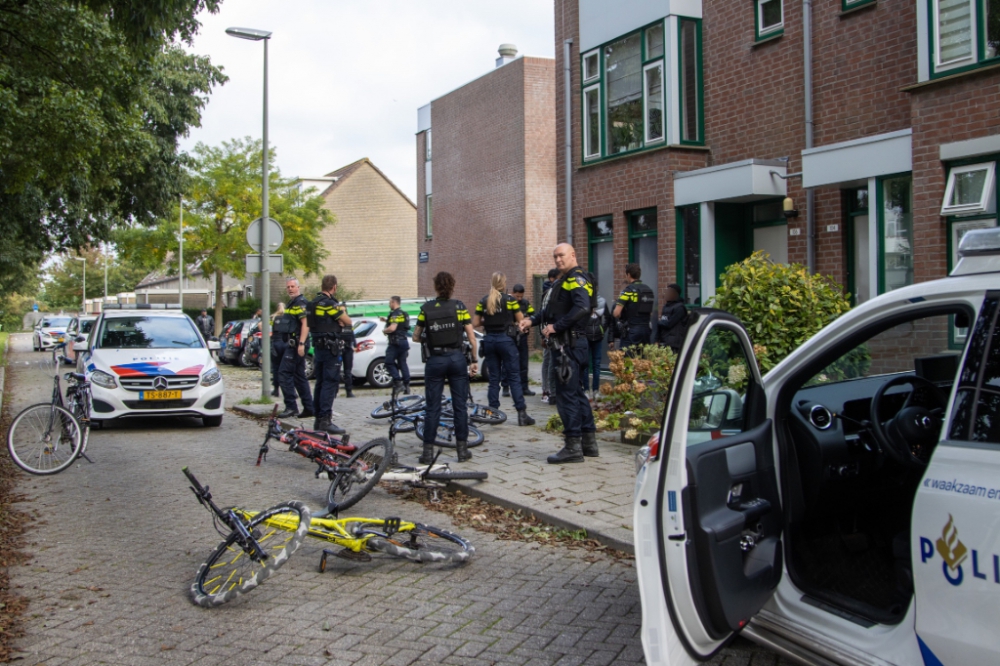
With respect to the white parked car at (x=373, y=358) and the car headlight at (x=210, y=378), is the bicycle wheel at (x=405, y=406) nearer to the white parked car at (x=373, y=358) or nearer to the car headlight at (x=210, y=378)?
the car headlight at (x=210, y=378)

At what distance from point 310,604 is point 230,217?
3717 cm

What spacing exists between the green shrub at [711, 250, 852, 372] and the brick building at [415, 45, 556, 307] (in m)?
17.0

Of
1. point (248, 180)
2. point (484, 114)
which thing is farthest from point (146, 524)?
point (248, 180)

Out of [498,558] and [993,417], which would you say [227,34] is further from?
[993,417]

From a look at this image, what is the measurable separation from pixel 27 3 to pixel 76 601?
24.9 feet

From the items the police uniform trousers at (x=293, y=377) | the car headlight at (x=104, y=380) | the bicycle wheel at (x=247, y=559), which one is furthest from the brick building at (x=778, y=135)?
the car headlight at (x=104, y=380)

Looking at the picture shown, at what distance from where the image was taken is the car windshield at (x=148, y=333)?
1231 centimetres

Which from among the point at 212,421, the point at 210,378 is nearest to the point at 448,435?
the point at 210,378

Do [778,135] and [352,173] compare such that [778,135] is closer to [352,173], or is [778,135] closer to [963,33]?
[963,33]

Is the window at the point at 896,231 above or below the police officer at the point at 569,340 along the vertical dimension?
above

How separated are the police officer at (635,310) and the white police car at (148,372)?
5639 millimetres

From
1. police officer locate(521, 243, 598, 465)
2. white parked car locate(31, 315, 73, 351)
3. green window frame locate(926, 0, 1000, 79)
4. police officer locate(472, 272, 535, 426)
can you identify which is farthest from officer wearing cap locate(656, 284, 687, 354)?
white parked car locate(31, 315, 73, 351)

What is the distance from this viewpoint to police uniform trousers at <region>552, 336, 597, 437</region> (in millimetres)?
7949

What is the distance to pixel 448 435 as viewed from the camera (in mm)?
9227
